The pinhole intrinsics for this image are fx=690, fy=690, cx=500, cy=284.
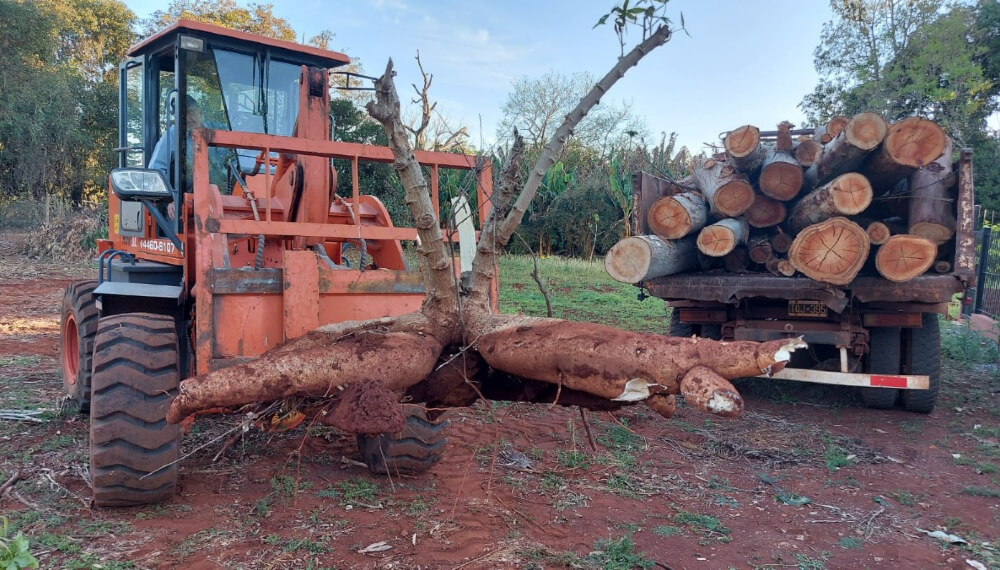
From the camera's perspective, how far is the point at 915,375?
5.68 m

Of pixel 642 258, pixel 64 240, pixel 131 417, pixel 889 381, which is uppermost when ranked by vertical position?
pixel 64 240

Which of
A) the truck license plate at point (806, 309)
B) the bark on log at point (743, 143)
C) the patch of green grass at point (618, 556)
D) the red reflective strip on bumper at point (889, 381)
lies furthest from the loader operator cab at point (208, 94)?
the red reflective strip on bumper at point (889, 381)

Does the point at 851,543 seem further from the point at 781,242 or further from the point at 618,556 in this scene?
the point at 781,242

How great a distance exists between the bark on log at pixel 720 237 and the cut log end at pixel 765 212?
0.16 metres

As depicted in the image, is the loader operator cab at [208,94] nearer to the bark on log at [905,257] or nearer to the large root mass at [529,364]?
the large root mass at [529,364]

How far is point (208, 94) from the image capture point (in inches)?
183

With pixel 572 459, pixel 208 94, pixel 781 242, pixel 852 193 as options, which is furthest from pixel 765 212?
pixel 208 94

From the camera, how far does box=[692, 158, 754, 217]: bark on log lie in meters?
5.99

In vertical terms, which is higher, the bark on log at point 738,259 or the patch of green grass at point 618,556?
the bark on log at point 738,259

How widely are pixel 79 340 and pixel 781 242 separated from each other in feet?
18.4

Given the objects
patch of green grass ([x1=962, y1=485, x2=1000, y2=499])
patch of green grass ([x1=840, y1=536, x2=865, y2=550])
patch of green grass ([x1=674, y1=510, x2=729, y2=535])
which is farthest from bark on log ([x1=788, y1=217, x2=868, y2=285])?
patch of green grass ([x1=674, y1=510, x2=729, y2=535])

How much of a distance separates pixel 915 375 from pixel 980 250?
6.69 metres

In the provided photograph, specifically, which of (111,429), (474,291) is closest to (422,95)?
(474,291)

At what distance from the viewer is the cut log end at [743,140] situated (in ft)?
19.4
